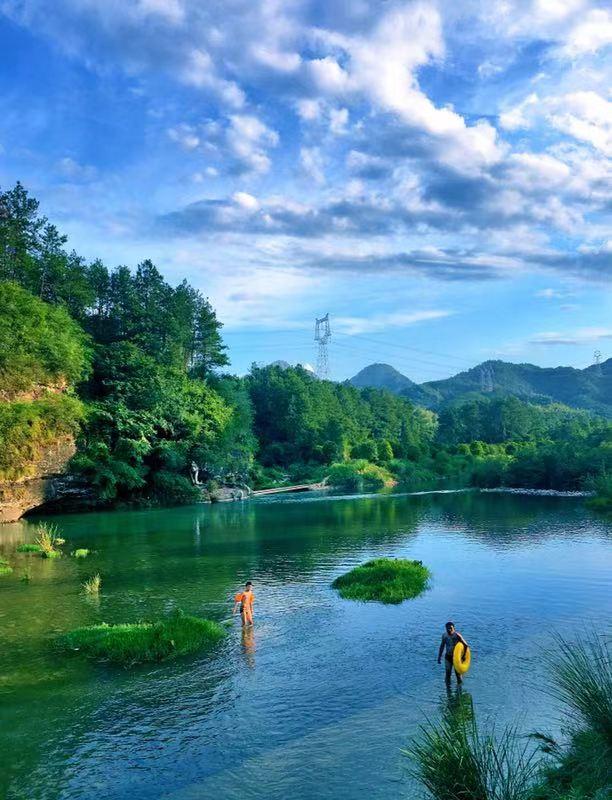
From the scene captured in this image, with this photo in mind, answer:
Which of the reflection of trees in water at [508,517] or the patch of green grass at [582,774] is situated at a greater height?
the patch of green grass at [582,774]

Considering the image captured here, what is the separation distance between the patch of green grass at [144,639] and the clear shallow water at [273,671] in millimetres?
723

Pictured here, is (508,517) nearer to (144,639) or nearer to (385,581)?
(385,581)

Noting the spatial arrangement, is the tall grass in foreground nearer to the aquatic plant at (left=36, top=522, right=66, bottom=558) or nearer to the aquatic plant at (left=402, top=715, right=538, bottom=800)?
the aquatic plant at (left=402, top=715, right=538, bottom=800)

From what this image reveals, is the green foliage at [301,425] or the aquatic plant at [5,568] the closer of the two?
the aquatic plant at [5,568]

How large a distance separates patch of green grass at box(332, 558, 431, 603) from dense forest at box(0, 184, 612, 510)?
35621 mm

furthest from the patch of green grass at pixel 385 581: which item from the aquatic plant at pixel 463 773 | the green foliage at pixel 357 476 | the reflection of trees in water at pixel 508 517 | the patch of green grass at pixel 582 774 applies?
the green foliage at pixel 357 476

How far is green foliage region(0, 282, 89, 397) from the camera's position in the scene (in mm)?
54688

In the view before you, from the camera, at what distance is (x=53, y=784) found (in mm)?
12719

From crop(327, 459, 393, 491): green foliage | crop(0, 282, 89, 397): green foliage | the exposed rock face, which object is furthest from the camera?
crop(327, 459, 393, 491): green foliage

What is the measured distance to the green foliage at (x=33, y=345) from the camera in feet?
179

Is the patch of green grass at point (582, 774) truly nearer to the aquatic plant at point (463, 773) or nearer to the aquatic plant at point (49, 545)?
the aquatic plant at point (463, 773)

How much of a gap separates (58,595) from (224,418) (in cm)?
5484

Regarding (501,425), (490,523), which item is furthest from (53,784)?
(501,425)

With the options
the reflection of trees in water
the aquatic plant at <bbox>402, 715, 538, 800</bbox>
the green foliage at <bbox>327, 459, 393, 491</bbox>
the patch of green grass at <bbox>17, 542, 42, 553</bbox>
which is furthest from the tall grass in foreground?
the green foliage at <bbox>327, 459, 393, 491</bbox>
